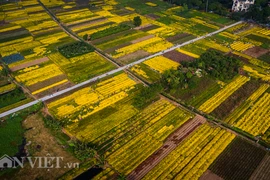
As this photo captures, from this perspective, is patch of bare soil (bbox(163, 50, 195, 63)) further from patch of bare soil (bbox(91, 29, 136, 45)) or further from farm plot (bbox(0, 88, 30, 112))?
farm plot (bbox(0, 88, 30, 112))

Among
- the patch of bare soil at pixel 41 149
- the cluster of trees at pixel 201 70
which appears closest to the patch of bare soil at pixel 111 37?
the cluster of trees at pixel 201 70

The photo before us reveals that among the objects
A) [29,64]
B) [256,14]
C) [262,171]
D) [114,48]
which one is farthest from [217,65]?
[29,64]

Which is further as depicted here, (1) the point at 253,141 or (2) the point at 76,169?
(1) the point at 253,141

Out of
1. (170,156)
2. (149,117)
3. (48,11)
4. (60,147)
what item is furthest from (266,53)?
(48,11)

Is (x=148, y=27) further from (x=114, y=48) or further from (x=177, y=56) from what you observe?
(x=177, y=56)

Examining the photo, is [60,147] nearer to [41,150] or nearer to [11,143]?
[41,150]

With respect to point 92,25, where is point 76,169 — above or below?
below

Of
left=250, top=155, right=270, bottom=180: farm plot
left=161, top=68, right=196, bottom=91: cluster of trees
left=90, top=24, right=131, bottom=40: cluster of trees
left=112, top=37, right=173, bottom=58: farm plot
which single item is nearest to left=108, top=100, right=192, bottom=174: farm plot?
left=161, top=68, right=196, bottom=91: cluster of trees
